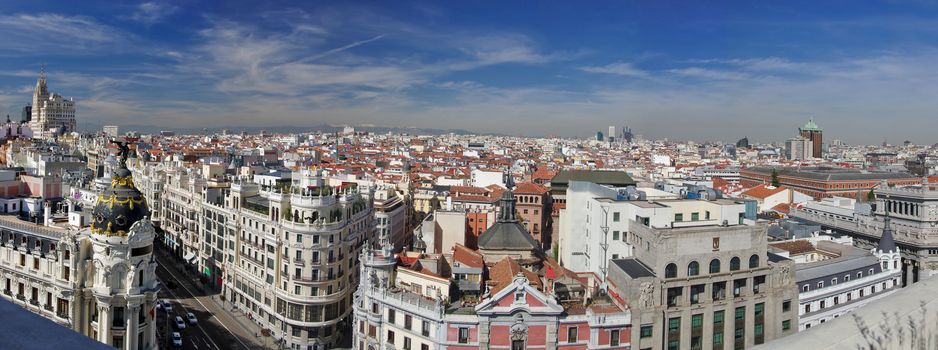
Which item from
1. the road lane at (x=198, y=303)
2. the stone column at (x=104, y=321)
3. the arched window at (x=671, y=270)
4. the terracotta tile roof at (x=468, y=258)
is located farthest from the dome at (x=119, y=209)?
the arched window at (x=671, y=270)

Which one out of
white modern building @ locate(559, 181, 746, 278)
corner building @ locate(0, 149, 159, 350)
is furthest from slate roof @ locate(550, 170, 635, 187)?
corner building @ locate(0, 149, 159, 350)

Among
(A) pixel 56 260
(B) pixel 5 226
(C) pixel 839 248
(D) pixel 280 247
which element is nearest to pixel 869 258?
(C) pixel 839 248

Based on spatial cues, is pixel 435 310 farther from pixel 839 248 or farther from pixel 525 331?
pixel 839 248

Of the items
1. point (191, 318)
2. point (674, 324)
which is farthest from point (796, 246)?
point (191, 318)

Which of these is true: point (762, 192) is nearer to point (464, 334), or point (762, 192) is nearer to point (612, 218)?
point (612, 218)

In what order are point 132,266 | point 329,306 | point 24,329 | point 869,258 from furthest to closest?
point 329,306
point 869,258
point 132,266
point 24,329

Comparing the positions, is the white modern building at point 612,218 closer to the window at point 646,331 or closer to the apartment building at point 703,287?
the apartment building at point 703,287
